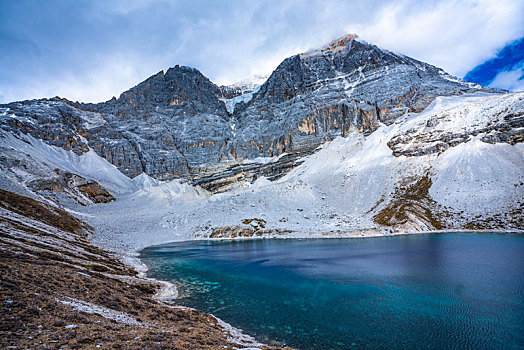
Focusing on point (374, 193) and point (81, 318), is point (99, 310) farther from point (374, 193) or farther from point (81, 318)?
point (374, 193)

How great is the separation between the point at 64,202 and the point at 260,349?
107348mm

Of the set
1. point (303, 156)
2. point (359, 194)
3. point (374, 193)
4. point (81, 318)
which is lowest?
point (81, 318)

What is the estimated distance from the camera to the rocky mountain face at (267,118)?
136750mm

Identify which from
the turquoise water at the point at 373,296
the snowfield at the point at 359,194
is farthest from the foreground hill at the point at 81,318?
the snowfield at the point at 359,194

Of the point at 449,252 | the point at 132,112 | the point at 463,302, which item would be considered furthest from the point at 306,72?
the point at 463,302

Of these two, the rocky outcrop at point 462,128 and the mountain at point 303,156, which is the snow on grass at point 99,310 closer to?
the mountain at point 303,156

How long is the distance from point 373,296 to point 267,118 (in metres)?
168

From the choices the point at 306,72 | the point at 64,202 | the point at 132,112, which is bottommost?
the point at 64,202

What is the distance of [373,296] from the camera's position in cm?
2275

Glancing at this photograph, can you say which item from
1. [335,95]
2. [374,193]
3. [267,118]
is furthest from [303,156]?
[374,193]

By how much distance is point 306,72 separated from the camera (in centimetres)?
18350

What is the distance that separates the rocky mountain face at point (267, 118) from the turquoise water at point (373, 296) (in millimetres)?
105394

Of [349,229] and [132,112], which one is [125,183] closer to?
[132,112]

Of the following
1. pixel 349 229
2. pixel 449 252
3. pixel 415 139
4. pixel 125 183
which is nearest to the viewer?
pixel 449 252
